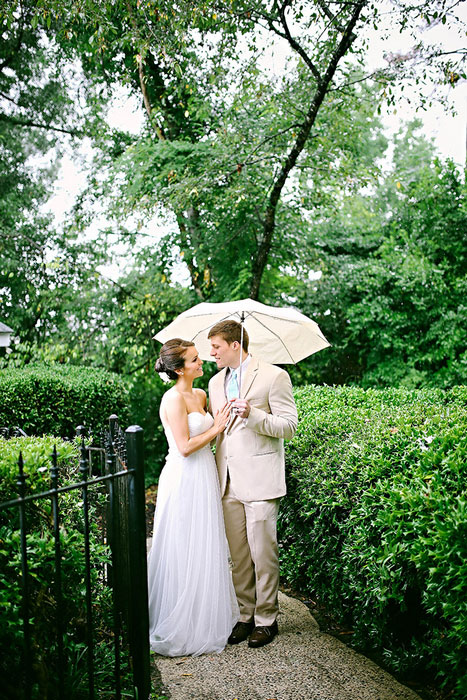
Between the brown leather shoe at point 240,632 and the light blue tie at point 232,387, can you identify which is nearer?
the brown leather shoe at point 240,632

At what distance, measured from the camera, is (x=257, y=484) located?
3900mm

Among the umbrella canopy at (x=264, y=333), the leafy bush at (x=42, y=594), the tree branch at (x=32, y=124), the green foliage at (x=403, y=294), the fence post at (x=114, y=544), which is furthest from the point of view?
the tree branch at (x=32, y=124)

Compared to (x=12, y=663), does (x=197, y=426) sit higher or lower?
higher

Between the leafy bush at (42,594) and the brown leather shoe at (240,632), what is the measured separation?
2.86 ft

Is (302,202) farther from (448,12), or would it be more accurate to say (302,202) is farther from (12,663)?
(12,663)

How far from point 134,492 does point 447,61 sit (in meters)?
7.21

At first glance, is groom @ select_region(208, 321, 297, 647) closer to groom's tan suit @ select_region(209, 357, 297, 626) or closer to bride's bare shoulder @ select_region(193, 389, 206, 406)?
groom's tan suit @ select_region(209, 357, 297, 626)

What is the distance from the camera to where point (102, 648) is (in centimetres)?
312

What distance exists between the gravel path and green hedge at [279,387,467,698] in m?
0.15

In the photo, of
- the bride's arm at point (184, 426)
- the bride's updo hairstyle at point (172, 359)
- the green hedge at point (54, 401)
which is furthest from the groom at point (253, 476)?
the green hedge at point (54, 401)

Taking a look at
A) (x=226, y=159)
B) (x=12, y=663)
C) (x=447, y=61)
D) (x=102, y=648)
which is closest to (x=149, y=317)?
(x=226, y=159)

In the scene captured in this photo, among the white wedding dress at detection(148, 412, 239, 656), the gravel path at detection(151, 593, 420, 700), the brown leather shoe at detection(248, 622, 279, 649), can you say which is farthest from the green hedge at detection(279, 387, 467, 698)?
the white wedding dress at detection(148, 412, 239, 656)

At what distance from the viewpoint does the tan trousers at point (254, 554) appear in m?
3.89

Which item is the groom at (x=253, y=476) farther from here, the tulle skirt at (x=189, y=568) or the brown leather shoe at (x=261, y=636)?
the tulle skirt at (x=189, y=568)
